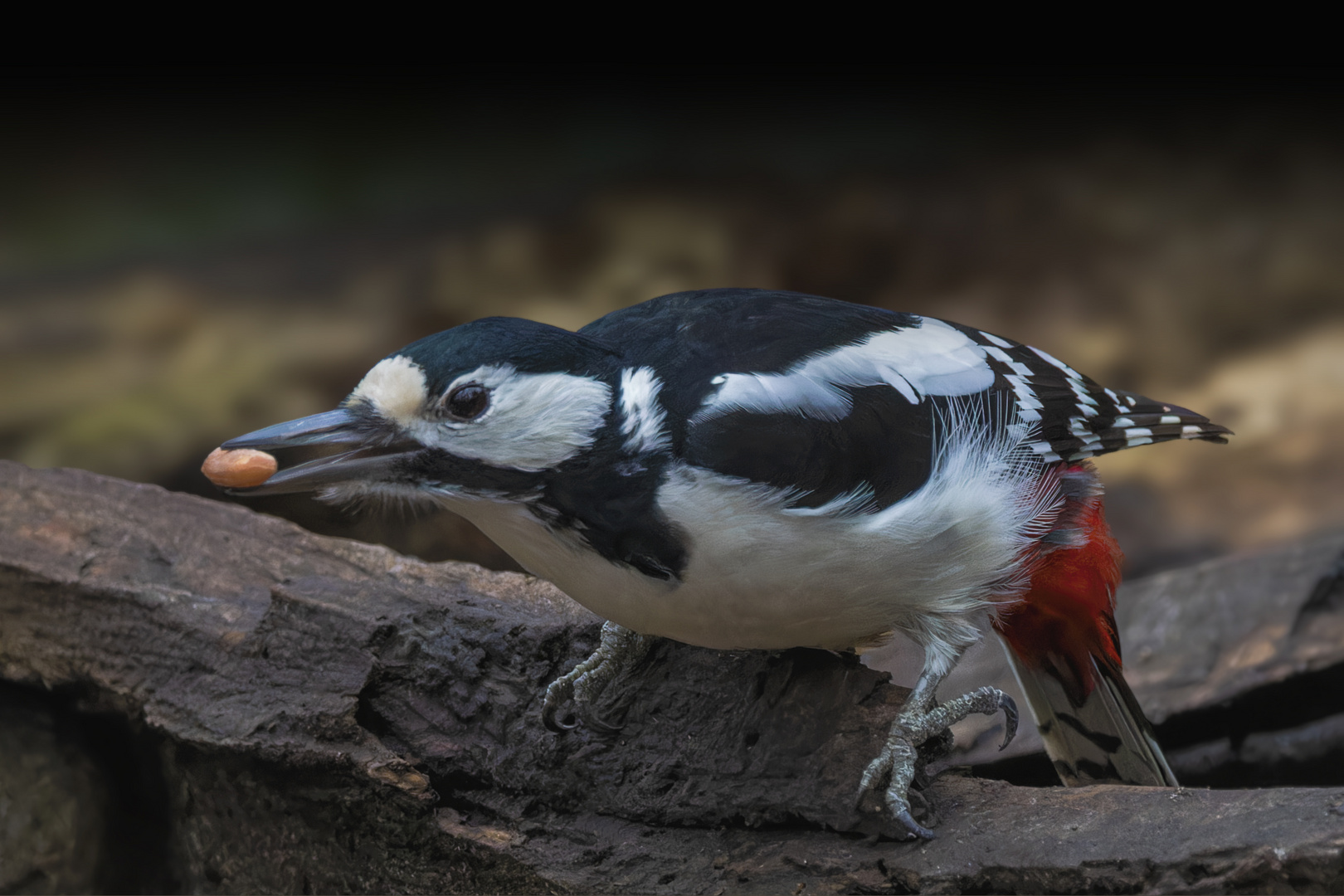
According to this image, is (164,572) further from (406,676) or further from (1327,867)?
(1327,867)

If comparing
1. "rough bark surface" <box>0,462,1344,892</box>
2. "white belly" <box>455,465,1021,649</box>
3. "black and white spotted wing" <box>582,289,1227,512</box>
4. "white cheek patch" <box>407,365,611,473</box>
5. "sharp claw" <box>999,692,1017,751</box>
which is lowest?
"rough bark surface" <box>0,462,1344,892</box>

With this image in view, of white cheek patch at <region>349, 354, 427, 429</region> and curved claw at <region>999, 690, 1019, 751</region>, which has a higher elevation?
white cheek patch at <region>349, 354, 427, 429</region>

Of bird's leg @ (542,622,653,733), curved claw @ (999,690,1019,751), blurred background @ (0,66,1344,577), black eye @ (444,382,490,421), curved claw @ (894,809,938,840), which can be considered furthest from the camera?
blurred background @ (0,66,1344,577)

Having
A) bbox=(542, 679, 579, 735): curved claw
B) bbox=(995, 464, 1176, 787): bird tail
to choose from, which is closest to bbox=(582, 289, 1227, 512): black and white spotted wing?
bbox=(995, 464, 1176, 787): bird tail

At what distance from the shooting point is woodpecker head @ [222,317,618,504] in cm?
137

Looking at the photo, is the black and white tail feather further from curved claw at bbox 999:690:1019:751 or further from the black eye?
the black eye

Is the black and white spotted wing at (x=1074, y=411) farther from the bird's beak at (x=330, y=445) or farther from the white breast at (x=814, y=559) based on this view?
the bird's beak at (x=330, y=445)

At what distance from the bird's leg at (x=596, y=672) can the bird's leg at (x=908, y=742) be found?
455mm

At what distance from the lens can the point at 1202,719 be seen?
224 centimetres

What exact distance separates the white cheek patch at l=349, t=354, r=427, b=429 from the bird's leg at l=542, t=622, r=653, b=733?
0.58 meters

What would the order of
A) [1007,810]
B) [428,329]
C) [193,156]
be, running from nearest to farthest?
[1007,810], [193,156], [428,329]

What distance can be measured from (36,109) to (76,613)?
161 cm

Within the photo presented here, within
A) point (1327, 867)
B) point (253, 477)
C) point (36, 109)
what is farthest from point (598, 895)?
point (36, 109)

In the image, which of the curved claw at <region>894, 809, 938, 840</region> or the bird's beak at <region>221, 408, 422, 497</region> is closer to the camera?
the bird's beak at <region>221, 408, 422, 497</region>
